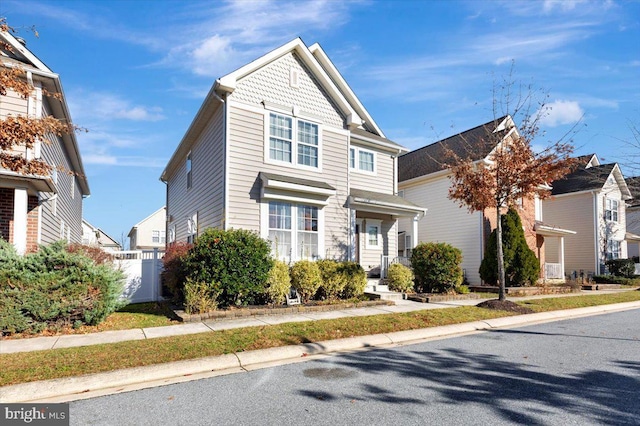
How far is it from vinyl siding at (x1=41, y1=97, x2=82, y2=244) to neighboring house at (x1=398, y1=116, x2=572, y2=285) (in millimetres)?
14944

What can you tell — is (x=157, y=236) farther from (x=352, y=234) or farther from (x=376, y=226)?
(x=352, y=234)

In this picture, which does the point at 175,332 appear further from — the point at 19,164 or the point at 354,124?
the point at 354,124

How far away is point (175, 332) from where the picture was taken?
8.06 meters

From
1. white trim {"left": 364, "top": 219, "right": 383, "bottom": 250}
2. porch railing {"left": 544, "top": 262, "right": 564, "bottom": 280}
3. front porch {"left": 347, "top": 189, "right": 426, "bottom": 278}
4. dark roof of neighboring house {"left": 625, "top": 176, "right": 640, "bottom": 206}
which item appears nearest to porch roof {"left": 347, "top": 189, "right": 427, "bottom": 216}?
front porch {"left": 347, "top": 189, "right": 426, "bottom": 278}

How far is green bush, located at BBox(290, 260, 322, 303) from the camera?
11875 mm

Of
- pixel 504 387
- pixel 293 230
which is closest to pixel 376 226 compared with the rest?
pixel 293 230

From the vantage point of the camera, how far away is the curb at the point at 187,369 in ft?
16.1

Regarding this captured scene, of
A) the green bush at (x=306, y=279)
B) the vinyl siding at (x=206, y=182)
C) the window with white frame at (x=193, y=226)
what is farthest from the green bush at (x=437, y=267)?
the window with white frame at (x=193, y=226)

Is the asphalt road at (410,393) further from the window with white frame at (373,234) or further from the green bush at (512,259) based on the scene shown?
the green bush at (512,259)

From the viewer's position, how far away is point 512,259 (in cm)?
1881

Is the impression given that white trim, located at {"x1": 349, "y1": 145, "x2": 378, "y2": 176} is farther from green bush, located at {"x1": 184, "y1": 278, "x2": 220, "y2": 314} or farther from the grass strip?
green bush, located at {"x1": 184, "y1": 278, "x2": 220, "y2": 314}

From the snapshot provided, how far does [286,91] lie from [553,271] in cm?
1813

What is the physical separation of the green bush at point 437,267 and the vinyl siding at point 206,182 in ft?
23.0

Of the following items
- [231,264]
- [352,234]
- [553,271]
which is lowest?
[553,271]
